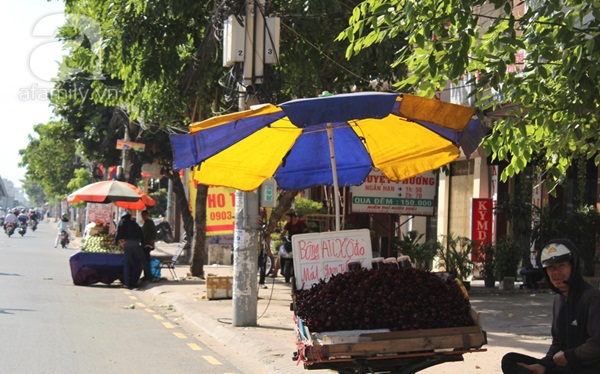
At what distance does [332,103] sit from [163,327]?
8.41 meters

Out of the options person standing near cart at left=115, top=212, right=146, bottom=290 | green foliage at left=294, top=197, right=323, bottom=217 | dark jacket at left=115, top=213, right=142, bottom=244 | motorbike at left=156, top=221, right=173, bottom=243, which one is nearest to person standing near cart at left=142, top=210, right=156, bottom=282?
person standing near cart at left=115, top=212, right=146, bottom=290

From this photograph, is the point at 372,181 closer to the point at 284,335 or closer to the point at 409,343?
the point at 284,335

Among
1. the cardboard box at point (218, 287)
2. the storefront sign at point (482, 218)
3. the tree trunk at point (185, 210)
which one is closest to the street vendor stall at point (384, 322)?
the cardboard box at point (218, 287)

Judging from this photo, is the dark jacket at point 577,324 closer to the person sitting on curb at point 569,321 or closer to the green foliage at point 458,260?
the person sitting on curb at point 569,321

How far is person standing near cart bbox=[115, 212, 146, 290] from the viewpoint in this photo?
74.5 feet

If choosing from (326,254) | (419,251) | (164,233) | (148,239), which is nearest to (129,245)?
(148,239)

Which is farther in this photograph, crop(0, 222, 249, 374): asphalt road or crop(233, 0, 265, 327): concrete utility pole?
crop(233, 0, 265, 327): concrete utility pole

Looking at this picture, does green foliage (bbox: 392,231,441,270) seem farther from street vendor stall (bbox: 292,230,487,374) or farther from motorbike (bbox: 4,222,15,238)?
motorbike (bbox: 4,222,15,238)

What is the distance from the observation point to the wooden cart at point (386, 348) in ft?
22.5

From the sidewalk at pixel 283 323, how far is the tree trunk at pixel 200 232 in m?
1.52

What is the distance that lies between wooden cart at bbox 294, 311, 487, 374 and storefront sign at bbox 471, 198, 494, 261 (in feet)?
50.2

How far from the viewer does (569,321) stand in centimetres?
632

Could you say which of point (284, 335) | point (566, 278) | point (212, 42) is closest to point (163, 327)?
point (284, 335)

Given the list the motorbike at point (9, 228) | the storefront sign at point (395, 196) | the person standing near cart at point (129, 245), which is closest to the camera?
the storefront sign at point (395, 196)
